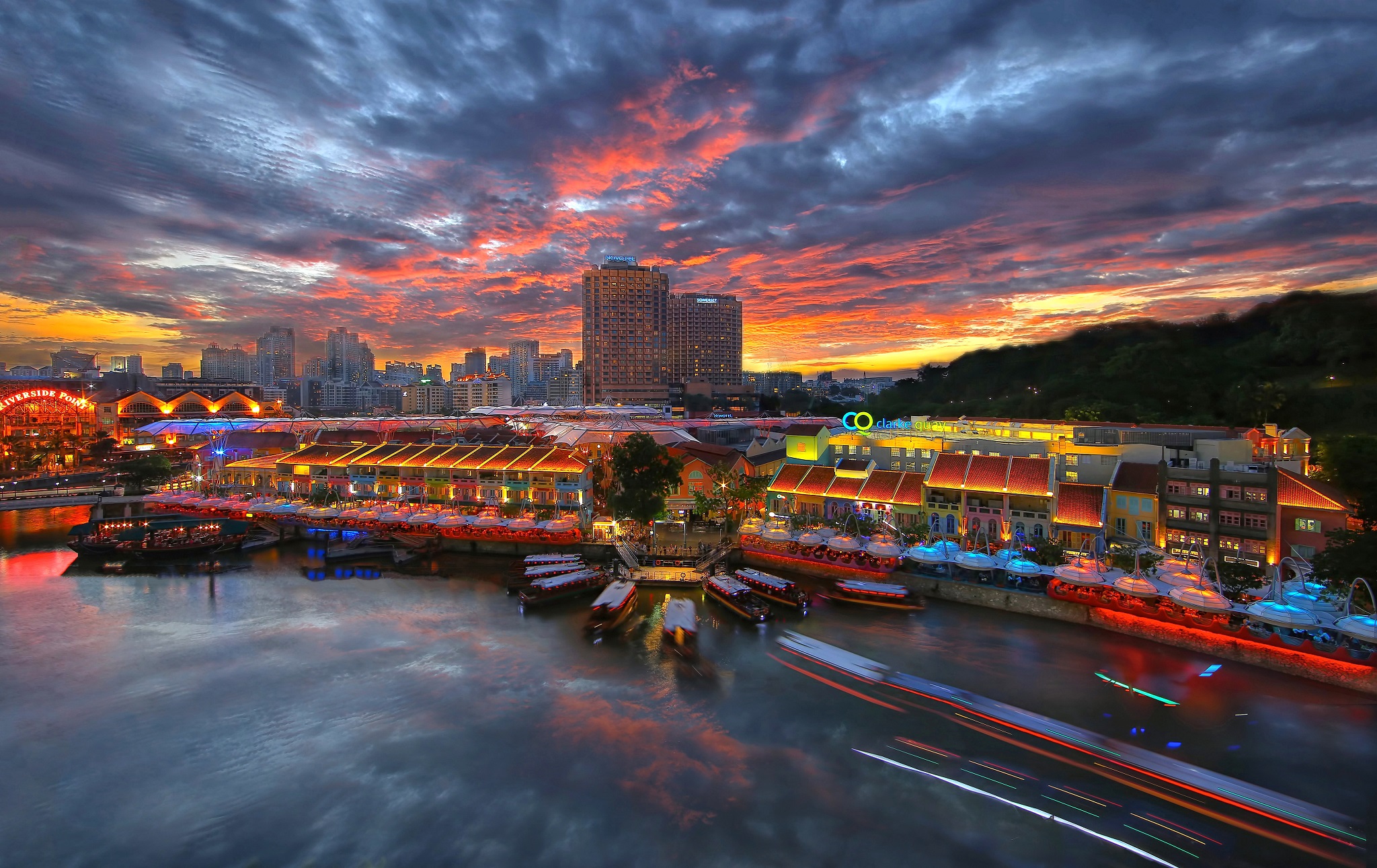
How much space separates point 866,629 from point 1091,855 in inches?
419

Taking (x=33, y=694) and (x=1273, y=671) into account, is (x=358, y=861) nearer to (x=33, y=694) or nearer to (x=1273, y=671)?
(x=33, y=694)

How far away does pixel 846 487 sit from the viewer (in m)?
31.5

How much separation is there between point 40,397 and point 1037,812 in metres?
84.1

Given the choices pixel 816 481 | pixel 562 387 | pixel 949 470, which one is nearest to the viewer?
pixel 949 470

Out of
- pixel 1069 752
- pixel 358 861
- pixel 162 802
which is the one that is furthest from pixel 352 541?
pixel 1069 752

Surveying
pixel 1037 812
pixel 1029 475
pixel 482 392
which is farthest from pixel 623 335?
pixel 1037 812

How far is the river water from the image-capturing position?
494 inches

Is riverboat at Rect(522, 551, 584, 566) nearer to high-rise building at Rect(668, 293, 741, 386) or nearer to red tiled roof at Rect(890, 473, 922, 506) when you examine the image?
red tiled roof at Rect(890, 473, 922, 506)

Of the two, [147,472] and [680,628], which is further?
[147,472]

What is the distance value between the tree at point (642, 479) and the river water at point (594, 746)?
7564mm

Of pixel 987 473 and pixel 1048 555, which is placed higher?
pixel 987 473

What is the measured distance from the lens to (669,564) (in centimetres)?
2905

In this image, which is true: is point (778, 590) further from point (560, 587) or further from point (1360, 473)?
point (1360, 473)

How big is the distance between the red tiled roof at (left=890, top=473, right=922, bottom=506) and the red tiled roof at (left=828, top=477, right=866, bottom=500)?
1.93 m
